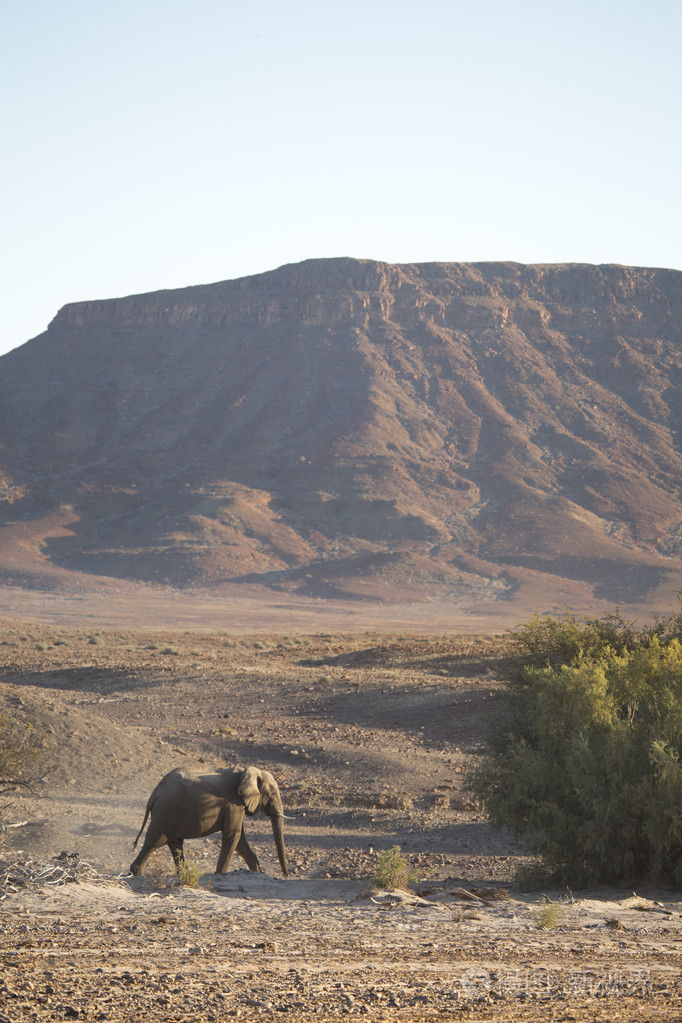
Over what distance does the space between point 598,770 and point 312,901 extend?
3505 mm

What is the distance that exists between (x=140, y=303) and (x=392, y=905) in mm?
139216

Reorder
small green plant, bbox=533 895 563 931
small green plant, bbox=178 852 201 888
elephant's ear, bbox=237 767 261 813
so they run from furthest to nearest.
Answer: elephant's ear, bbox=237 767 261 813, small green plant, bbox=178 852 201 888, small green plant, bbox=533 895 563 931

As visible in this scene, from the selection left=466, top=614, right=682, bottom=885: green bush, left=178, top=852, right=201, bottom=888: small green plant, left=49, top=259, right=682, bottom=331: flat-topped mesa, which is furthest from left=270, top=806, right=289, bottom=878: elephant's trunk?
left=49, top=259, right=682, bottom=331: flat-topped mesa

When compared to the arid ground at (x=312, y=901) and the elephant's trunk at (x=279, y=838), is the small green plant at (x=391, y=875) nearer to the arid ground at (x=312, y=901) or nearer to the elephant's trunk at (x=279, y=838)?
the arid ground at (x=312, y=901)

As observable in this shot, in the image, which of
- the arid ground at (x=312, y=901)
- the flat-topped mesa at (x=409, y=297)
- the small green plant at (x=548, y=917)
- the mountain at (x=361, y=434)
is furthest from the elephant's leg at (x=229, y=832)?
the flat-topped mesa at (x=409, y=297)

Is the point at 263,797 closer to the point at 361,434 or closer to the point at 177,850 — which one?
the point at 177,850

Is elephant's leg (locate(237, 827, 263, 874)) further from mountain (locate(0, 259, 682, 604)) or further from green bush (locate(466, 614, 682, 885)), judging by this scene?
mountain (locate(0, 259, 682, 604))

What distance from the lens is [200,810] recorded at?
38.5 feet

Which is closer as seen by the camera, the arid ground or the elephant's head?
the arid ground

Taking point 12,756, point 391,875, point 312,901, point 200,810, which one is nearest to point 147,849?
point 200,810

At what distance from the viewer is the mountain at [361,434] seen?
101000mm

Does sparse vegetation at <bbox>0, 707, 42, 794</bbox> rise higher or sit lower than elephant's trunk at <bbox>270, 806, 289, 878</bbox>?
higher

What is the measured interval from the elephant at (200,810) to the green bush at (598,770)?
115 inches

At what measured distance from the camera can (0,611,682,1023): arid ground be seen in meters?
6.77
